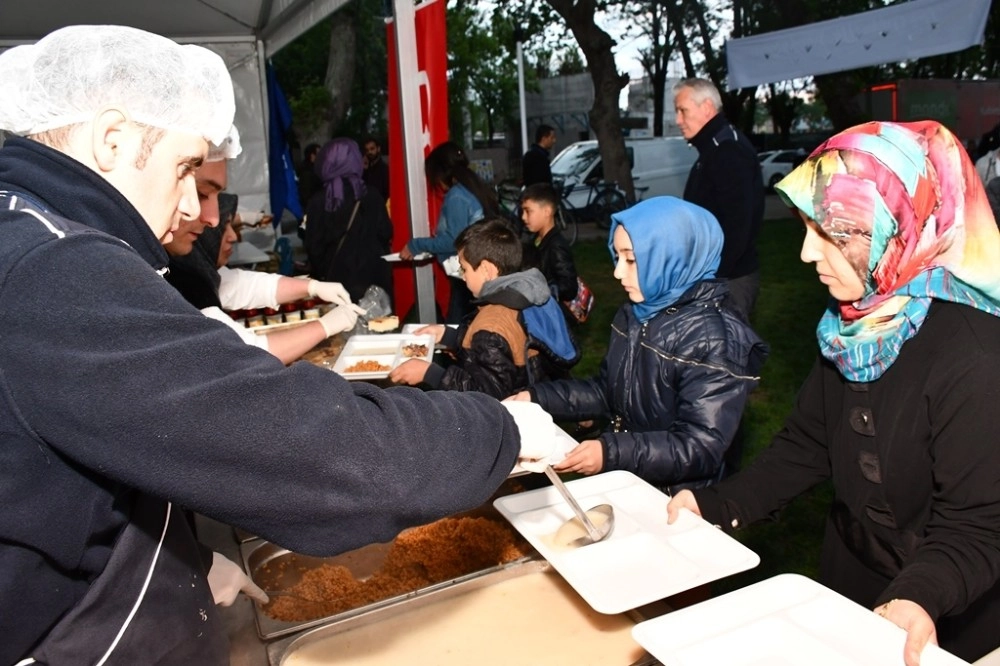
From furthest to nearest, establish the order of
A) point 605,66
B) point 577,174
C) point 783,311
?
point 577,174, point 605,66, point 783,311

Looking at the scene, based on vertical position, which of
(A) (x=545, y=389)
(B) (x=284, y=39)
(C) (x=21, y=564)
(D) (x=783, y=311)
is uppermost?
(B) (x=284, y=39)

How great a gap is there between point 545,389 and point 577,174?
464 inches

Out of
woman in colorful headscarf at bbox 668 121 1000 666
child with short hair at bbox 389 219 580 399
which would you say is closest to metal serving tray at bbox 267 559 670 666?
woman in colorful headscarf at bbox 668 121 1000 666

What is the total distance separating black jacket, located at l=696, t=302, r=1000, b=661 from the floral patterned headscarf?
0.11ft

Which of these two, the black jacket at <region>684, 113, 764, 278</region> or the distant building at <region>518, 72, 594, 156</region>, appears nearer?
→ the black jacket at <region>684, 113, 764, 278</region>

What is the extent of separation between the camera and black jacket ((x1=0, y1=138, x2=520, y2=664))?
2.15 feet

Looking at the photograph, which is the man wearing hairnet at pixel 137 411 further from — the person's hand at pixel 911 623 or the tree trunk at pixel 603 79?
the tree trunk at pixel 603 79

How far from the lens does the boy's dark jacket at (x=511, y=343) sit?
229cm

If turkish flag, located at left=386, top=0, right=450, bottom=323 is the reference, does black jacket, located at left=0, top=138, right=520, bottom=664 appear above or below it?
below

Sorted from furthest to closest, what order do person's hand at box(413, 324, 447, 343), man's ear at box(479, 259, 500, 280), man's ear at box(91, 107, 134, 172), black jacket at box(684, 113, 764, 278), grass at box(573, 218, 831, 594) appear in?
1. black jacket at box(684, 113, 764, 278)
2. person's hand at box(413, 324, 447, 343)
3. grass at box(573, 218, 831, 594)
4. man's ear at box(479, 259, 500, 280)
5. man's ear at box(91, 107, 134, 172)

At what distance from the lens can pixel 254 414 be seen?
70 cm

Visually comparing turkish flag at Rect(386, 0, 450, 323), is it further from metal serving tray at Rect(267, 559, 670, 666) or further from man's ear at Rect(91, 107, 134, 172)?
man's ear at Rect(91, 107, 134, 172)

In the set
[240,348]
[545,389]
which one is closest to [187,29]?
[545,389]

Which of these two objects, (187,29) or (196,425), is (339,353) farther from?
(187,29)
